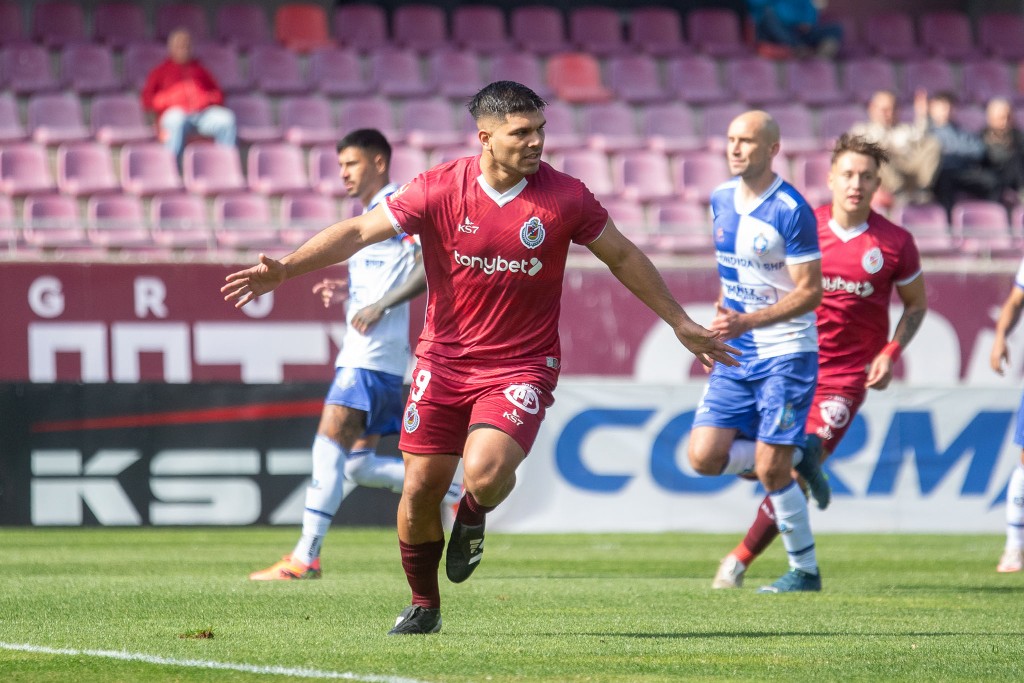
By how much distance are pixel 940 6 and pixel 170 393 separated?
1529cm

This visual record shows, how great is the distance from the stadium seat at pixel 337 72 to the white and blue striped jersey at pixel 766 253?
32.7ft

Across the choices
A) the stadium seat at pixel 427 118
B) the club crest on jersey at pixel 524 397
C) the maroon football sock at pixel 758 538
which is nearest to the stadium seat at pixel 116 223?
the stadium seat at pixel 427 118

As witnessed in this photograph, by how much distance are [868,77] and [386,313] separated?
41.0 feet

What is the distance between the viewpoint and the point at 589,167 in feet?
53.2

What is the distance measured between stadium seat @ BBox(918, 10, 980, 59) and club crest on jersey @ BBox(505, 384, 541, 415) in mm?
16164

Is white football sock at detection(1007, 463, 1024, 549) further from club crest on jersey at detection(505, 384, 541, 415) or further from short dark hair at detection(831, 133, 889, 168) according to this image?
club crest on jersey at detection(505, 384, 541, 415)

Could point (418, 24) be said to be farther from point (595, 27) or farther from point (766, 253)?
point (766, 253)

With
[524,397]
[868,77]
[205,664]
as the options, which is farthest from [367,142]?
[868,77]

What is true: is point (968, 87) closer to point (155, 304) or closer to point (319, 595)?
point (155, 304)

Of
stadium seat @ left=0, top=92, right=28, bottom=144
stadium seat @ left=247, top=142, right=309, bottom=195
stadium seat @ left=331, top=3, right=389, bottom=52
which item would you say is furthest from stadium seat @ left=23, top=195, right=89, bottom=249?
stadium seat @ left=331, top=3, right=389, bottom=52

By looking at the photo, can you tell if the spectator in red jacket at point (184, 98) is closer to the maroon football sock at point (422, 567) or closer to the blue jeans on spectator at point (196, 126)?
the blue jeans on spectator at point (196, 126)

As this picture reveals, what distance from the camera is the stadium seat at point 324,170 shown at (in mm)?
15289

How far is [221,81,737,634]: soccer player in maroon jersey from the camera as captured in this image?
5.58 m

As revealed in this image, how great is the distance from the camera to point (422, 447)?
→ 566 cm
